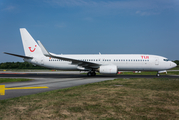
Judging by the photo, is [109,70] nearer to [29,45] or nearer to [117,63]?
[117,63]

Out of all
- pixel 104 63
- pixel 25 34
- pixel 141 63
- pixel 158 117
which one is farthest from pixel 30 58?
pixel 158 117

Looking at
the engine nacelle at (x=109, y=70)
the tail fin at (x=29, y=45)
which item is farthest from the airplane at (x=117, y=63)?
the tail fin at (x=29, y=45)

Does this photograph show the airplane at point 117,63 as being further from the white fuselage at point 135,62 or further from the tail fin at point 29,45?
the tail fin at point 29,45

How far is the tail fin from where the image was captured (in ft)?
98.3

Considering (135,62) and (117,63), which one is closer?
(135,62)

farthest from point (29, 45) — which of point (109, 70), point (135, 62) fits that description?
point (135, 62)

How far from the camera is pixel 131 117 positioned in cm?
533

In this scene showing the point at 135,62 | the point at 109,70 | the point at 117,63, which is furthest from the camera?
the point at 117,63

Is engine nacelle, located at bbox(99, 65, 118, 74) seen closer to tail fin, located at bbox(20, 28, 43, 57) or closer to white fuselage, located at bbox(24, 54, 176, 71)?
white fuselage, located at bbox(24, 54, 176, 71)

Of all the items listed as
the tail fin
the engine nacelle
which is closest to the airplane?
the engine nacelle

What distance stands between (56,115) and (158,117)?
348 cm

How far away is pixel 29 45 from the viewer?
98.8 ft

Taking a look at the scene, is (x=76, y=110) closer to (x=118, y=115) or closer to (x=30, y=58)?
(x=118, y=115)

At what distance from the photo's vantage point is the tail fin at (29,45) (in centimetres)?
2997
